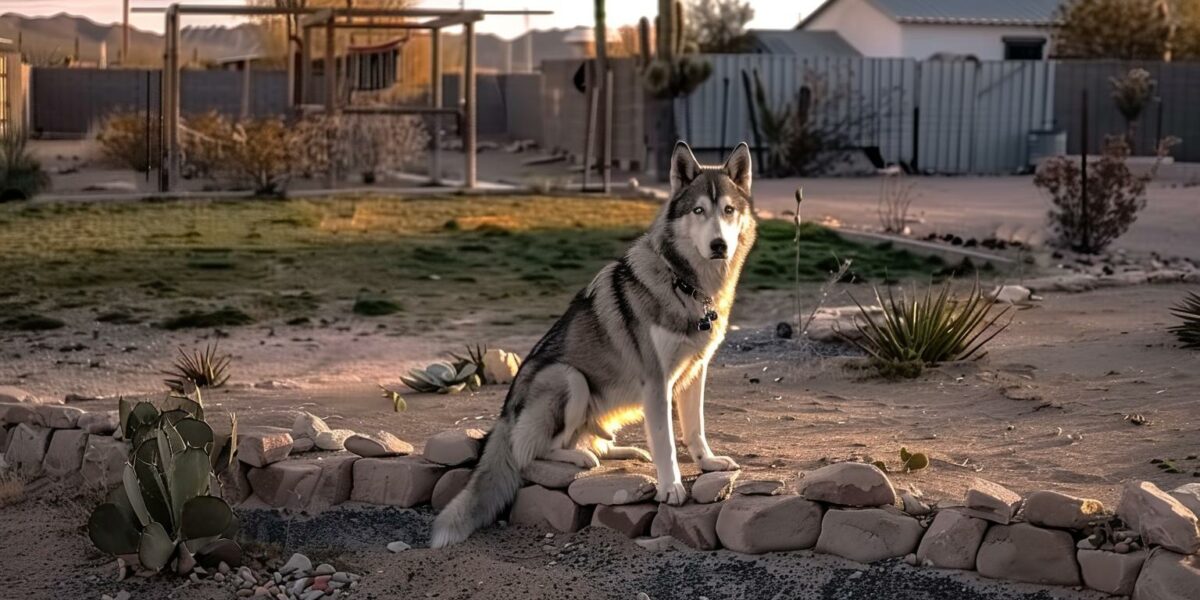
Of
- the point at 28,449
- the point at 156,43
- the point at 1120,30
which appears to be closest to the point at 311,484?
the point at 28,449

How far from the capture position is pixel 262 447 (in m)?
6.62

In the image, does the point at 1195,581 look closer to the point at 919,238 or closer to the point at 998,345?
Answer: the point at 998,345

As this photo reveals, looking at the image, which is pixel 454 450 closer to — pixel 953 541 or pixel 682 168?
pixel 682 168

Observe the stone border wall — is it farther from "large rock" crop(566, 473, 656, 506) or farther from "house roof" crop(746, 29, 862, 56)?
"house roof" crop(746, 29, 862, 56)

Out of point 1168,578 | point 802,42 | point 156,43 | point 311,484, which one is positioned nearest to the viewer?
point 1168,578

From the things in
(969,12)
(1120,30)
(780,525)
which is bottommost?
(780,525)

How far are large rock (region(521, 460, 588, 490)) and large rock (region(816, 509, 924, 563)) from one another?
1.15 metres

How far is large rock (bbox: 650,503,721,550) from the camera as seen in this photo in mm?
5727

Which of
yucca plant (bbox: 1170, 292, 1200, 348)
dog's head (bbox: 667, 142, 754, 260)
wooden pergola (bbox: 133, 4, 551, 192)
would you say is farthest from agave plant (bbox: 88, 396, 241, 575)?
wooden pergola (bbox: 133, 4, 551, 192)

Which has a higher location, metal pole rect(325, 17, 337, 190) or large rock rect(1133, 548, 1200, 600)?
metal pole rect(325, 17, 337, 190)

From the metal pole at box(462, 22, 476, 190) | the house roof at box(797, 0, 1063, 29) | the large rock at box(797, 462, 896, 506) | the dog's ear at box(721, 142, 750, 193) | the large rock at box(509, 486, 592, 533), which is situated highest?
the house roof at box(797, 0, 1063, 29)

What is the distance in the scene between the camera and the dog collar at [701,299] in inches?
241

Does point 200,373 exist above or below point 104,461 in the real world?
above

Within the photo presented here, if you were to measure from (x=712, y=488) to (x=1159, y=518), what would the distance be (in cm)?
162
